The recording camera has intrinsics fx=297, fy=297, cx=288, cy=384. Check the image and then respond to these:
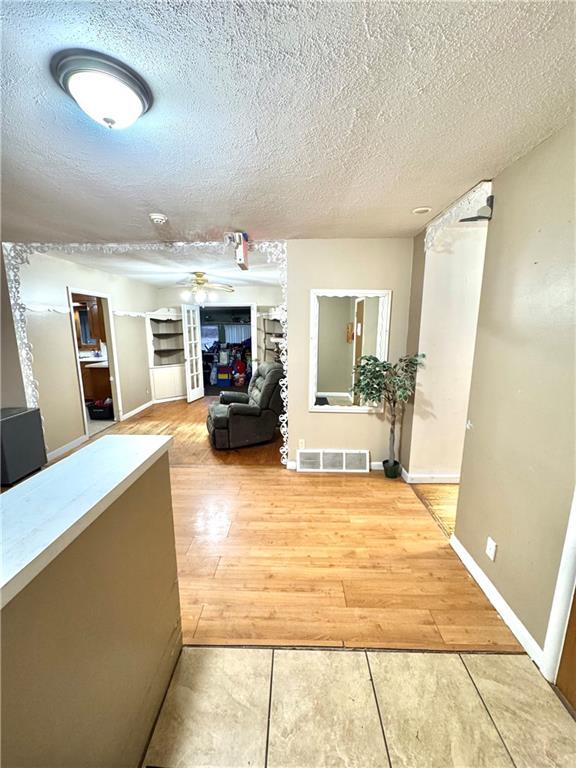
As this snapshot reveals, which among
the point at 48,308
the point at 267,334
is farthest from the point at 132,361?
the point at 267,334

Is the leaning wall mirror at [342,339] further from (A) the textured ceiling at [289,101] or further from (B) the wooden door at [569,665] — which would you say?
(B) the wooden door at [569,665]

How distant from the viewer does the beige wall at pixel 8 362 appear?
3078 millimetres

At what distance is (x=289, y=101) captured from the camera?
3.92 feet

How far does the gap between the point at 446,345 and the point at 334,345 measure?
111 centimetres

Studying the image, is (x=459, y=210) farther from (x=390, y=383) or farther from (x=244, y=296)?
(x=244, y=296)

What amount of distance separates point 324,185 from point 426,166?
585 mm

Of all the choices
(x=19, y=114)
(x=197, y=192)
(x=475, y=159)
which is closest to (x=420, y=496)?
(x=475, y=159)

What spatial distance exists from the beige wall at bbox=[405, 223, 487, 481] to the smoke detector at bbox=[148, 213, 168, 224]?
2.27 meters

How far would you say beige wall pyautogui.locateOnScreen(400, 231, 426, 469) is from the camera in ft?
9.12

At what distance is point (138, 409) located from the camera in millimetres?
5574

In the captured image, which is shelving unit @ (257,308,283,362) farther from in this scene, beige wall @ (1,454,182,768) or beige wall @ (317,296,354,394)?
beige wall @ (1,454,182,768)

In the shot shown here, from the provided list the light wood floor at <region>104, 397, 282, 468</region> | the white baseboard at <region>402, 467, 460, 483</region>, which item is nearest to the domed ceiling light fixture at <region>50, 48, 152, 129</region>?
the light wood floor at <region>104, 397, 282, 468</region>

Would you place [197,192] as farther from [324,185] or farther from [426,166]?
[426,166]

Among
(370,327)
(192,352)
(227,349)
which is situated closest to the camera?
(370,327)
